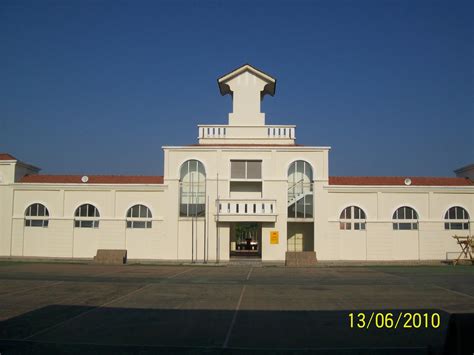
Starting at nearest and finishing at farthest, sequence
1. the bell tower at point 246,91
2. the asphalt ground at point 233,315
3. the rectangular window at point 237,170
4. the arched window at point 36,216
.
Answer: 1. the asphalt ground at point 233,315
2. the rectangular window at point 237,170
3. the arched window at point 36,216
4. the bell tower at point 246,91

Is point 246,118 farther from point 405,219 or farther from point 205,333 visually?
point 205,333

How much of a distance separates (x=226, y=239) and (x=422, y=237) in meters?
14.1

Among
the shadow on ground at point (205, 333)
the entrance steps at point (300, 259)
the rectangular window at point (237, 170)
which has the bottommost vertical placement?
the shadow on ground at point (205, 333)

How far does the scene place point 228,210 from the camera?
114 feet

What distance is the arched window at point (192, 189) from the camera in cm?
3553

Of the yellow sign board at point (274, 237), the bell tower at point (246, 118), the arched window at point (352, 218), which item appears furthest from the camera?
the bell tower at point (246, 118)

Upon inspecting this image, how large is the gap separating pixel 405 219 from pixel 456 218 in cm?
384

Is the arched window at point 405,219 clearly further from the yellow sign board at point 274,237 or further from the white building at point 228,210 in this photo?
the yellow sign board at point 274,237

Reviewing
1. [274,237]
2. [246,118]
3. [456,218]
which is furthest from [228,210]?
[456,218]

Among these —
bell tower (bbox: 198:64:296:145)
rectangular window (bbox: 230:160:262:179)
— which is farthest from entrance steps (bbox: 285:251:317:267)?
bell tower (bbox: 198:64:296:145)

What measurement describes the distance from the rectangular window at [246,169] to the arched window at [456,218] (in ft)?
46.1

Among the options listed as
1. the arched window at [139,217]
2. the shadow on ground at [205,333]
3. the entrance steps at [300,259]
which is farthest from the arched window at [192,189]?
the shadow on ground at [205,333]

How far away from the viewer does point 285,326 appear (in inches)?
458

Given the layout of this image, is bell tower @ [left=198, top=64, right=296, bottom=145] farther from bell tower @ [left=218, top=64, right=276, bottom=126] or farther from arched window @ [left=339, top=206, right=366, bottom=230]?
arched window @ [left=339, top=206, right=366, bottom=230]
